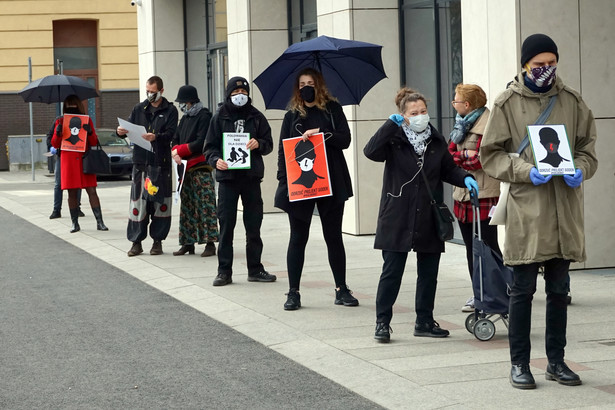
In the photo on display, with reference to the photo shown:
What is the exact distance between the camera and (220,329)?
852 cm

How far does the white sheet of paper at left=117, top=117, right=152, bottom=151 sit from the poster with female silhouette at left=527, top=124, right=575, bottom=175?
22.0ft

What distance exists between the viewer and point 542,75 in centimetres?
627

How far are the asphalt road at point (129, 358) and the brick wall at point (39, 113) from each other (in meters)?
24.6

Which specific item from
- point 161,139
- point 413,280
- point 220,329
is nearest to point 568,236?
point 220,329

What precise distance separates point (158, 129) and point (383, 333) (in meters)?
5.51

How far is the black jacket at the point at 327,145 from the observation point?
9039mm

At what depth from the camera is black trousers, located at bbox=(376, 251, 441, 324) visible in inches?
306

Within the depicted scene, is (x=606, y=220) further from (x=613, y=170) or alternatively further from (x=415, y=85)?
(x=415, y=85)

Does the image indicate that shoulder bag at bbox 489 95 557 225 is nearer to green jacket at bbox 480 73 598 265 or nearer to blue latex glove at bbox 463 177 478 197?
green jacket at bbox 480 73 598 265

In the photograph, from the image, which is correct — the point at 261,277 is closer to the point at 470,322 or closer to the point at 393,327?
the point at 393,327

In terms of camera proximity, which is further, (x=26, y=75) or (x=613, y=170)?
(x=26, y=75)

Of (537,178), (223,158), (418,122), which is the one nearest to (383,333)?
(418,122)

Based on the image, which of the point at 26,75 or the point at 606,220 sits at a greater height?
the point at 26,75

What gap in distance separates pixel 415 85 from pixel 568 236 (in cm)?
777
